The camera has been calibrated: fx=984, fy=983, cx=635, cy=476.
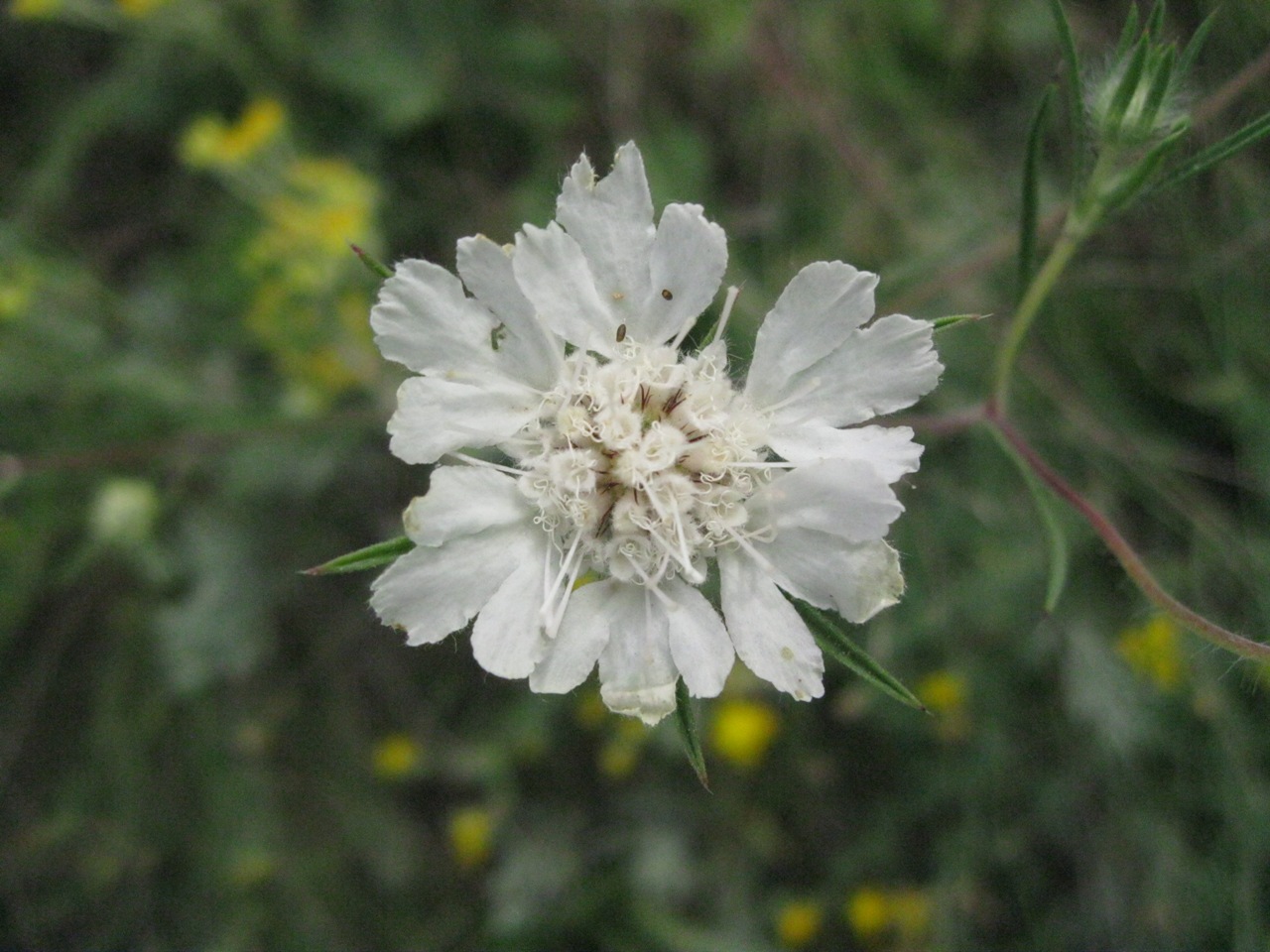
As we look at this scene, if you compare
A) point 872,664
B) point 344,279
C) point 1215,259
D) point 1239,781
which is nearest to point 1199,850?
point 1239,781

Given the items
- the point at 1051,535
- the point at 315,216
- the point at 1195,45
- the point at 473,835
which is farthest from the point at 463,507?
the point at 473,835

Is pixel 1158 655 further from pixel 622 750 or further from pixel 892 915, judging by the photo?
pixel 622 750

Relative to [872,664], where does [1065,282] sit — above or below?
below

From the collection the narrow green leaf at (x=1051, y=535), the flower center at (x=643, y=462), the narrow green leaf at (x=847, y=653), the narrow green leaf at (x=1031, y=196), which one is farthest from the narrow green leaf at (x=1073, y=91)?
the narrow green leaf at (x=847, y=653)

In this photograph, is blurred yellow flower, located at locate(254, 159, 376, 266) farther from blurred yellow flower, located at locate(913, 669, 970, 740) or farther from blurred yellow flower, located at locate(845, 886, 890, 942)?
blurred yellow flower, located at locate(845, 886, 890, 942)

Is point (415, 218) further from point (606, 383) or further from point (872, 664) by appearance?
point (872, 664)

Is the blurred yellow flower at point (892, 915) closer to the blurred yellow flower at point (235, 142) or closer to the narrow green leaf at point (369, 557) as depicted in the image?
the narrow green leaf at point (369, 557)

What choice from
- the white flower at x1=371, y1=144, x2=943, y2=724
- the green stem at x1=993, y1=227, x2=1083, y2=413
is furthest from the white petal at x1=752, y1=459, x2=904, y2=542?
the green stem at x1=993, y1=227, x2=1083, y2=413
